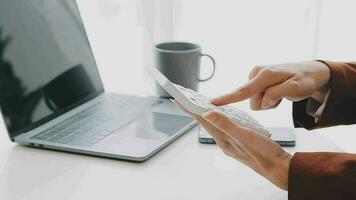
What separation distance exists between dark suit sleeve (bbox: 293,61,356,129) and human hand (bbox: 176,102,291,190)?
0.18m

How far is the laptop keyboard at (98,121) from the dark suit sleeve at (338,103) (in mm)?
313

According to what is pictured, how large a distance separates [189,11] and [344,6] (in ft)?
1.30

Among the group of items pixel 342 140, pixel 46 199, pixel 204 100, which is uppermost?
pixel 204 100

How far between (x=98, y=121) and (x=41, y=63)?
0.15m

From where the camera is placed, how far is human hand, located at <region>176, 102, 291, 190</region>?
620mm

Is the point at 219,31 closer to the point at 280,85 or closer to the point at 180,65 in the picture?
the point at 180,65

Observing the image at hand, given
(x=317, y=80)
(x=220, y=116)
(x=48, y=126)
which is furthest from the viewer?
(x=48, y=126)

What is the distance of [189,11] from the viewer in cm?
124

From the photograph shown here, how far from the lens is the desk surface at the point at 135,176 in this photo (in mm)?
680

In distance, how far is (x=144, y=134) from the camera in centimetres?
86

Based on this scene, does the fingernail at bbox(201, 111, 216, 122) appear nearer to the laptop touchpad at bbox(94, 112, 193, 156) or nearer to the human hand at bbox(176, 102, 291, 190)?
the human hand at bbox(176, 102, 291, 190)

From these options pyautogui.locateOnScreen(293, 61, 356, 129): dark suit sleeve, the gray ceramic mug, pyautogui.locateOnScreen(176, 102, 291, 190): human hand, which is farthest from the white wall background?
pyautogui.locateOnScreen(176, 102, 291, 190): human hand

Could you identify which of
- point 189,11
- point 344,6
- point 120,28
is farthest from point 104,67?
point 344,6

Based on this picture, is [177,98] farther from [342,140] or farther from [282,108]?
[342,140]
